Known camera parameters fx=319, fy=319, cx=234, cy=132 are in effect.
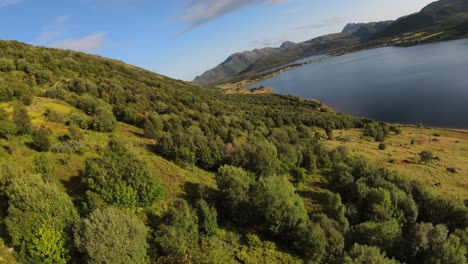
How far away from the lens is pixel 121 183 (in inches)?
1062

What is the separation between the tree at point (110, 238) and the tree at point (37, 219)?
51.1 inches

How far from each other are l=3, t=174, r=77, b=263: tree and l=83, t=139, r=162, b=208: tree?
2.53m

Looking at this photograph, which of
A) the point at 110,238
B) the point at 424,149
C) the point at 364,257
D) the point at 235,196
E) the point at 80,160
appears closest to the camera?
the point at 110,238

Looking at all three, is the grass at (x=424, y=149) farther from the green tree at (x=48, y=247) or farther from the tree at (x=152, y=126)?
the green tree at (x=48, y=247)

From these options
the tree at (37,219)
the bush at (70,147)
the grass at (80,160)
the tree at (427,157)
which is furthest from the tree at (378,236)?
the tree at (427,157)

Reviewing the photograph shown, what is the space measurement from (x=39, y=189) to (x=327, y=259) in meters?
24.2

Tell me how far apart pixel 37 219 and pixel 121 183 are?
673cm

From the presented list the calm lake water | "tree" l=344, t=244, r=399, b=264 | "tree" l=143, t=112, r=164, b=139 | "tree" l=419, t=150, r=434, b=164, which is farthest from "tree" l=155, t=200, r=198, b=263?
the calm lake water

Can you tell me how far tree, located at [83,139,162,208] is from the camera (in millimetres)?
26078

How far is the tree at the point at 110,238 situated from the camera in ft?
67.7

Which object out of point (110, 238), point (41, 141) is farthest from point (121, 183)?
point (41, 141)

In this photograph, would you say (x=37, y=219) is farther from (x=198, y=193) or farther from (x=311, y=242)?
(x=311, y=242)

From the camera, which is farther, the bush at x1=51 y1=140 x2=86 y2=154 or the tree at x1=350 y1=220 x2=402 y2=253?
the bush at x1=51 y1=140 x2=86 y2=154

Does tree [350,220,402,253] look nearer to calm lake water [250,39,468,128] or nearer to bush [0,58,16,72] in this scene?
bush [0,58,16,72]
